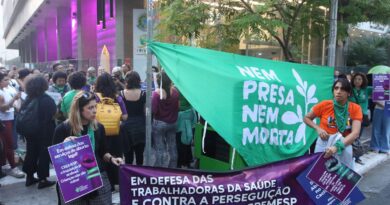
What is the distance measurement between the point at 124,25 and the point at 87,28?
17.8 ft

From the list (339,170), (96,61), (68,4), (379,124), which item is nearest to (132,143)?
(339,170)

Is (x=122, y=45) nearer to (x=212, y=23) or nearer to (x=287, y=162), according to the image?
(x=212, y=23)

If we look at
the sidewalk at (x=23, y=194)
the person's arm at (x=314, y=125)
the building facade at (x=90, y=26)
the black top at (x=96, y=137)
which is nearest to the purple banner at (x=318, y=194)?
the person's arm at (x=314, y=125)

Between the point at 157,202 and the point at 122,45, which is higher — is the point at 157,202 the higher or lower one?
the lower one

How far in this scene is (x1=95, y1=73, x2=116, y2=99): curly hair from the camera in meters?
5.17

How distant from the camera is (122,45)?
16844 millimetres

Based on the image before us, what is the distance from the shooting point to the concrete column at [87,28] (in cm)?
2122

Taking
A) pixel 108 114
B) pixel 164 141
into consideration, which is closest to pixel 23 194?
pixel 108 114

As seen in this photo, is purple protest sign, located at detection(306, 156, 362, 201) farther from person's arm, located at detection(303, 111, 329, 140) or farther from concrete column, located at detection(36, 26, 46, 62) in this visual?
concrete column, located at detection(36, 26, 46, 62)

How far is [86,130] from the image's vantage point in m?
3.44

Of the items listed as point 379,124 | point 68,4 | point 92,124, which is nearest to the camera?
point 92,124

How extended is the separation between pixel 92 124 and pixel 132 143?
8.19 feet

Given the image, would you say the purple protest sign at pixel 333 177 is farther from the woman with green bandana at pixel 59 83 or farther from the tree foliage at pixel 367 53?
the tree foliage at pixel 367 53

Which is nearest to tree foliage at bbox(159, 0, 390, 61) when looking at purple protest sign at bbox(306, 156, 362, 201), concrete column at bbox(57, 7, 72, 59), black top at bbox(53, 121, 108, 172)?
purple protest sign at bbox(306, 156, 362, 201)
